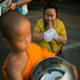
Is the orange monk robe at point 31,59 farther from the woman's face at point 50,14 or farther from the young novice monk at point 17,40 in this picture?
the woman's face at point 50,14

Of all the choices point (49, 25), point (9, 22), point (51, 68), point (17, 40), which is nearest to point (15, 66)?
point (17, 40)

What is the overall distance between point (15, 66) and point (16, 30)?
271 millimetres

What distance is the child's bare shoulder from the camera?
1.12m

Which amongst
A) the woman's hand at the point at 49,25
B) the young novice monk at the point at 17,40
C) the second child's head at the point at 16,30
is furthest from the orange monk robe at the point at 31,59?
the woman's hand at the point at 49,25

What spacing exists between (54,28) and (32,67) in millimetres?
822

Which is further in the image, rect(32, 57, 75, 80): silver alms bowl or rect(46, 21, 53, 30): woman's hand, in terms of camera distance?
rect(46, 21, 53, 30): woman's hand

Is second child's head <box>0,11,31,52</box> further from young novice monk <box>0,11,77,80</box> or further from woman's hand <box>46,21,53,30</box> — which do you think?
woman's hand <box>46,21,53,30</box>

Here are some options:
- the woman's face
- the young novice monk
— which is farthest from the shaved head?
the woman's face

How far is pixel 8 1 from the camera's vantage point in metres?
2.24

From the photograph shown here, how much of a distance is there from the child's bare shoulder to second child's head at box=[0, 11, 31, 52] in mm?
107

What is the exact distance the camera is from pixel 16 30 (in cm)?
105

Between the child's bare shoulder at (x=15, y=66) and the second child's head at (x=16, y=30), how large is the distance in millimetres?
107

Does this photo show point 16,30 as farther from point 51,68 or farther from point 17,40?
point 51,68

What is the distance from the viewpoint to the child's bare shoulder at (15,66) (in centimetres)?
112
